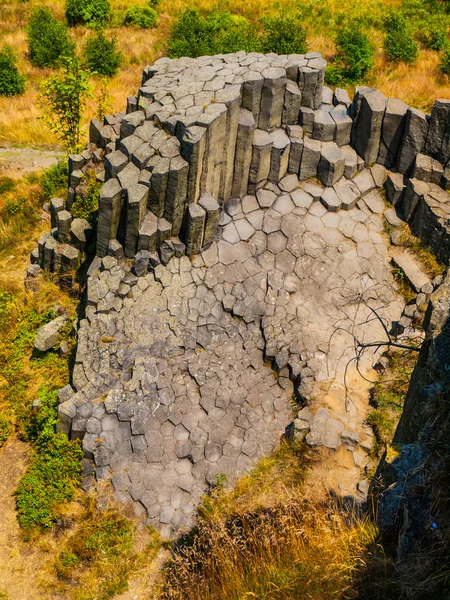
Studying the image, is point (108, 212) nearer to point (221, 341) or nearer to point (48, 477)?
point (221, 341)

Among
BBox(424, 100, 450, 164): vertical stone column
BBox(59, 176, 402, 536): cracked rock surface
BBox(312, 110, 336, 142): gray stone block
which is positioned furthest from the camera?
BBox(312, 110, 336, 142): gray stone block

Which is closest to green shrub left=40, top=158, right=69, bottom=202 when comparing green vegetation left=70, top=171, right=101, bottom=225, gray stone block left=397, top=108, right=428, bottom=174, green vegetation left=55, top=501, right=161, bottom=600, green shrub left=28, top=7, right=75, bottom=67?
A: green vegetation left=70, top=171, right=101, bottom=225

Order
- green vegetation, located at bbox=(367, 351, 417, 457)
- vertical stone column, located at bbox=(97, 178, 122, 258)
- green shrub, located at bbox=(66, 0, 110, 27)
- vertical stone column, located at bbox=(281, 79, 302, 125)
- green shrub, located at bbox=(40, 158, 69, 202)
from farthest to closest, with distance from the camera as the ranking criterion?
green shrub, located at bbox=(66, 0, 110, 27), green shrub, located at bbox=(40, 158, 69, 202), vertical stone column, located at bbox=(281, 79, 302, 125), vertical stone column, located at bbox=(97, 178, 122, 258), green vegetation, located at bbox=(367, 351, 417, 457)

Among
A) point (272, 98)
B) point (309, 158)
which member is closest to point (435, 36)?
point (309, 158)

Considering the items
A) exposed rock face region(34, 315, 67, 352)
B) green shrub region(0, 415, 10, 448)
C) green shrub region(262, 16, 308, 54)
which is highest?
green shrub region(262, 16, 308, 54)

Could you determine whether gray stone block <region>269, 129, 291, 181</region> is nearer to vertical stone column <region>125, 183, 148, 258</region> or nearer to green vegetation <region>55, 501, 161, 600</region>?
vertical stone column <region>125, 183, 148, 258</region>

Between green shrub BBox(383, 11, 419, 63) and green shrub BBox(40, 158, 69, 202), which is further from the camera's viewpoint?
green shrub BBox(383, 11, 419, 63)

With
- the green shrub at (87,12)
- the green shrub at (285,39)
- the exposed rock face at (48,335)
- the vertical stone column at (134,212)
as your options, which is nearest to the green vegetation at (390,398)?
the vertical stone column at (134,212)
